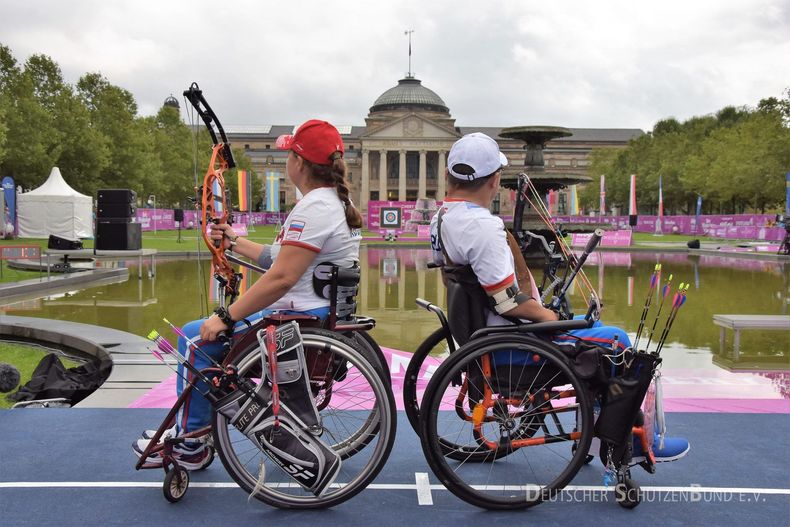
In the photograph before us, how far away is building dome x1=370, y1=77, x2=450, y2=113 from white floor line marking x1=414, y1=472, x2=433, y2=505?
12827 cm

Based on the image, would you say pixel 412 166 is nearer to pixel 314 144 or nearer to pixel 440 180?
pixel 440 180

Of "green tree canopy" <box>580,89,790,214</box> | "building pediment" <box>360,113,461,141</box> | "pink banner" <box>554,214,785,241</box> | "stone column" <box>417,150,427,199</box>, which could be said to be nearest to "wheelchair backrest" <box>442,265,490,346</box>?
"pink banner" <box>554,214,785,241</box>

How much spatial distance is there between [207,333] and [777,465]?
10.5ft

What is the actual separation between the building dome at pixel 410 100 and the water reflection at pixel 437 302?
111m

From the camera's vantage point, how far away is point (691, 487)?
3656 millimetres

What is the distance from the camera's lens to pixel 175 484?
11.1ft

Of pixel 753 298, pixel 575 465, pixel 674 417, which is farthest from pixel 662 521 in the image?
pixel 753 298

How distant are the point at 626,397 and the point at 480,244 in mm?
978

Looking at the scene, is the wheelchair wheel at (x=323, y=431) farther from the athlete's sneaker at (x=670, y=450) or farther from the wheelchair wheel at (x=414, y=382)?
the athlete's sneaker at (x=670, y=450)

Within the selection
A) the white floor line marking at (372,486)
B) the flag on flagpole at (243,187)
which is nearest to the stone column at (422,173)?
the flag on flagpole at (243,187)

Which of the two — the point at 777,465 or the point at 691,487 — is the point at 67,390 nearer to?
the point at 691,487

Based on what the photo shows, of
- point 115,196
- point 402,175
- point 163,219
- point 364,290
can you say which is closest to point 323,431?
point 364,290

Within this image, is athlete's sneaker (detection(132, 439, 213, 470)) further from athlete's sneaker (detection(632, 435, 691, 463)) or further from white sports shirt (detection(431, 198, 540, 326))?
athlete's sneaker (detection(632, 435, 691, 463))

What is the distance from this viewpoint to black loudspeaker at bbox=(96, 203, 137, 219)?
1852 cm
